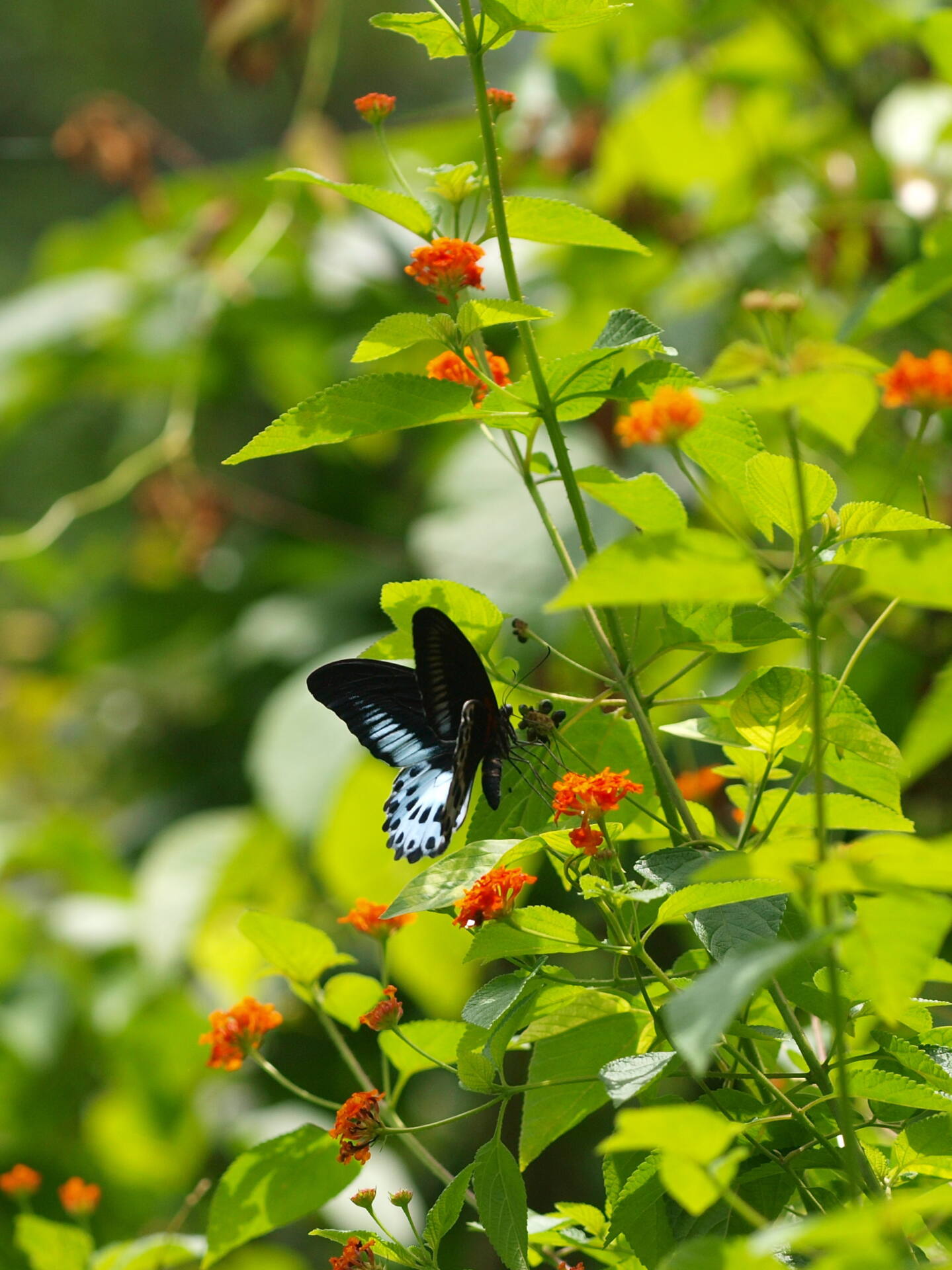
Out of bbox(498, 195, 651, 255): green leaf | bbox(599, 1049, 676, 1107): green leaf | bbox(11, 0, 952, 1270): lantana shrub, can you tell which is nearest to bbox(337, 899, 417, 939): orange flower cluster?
bbox(11, 0, 952, 1270): lantana shrub

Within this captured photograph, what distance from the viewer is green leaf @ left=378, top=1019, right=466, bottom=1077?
40 cm

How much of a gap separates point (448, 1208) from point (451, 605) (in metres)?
0.18

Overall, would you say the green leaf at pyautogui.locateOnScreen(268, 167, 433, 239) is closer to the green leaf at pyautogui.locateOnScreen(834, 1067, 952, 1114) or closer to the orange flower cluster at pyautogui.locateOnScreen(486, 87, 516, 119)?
the orange flower cluster at pyautogui.locateOnScreen(486, 87, 516, 119)

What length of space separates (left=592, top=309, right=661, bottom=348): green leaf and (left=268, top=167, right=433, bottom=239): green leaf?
0.07m

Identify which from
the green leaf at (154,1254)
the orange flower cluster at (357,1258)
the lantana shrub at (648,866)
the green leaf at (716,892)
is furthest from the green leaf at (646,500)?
the green leaf at (154,1254)

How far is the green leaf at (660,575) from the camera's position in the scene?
0.23m

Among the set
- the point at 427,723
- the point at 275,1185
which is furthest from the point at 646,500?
the point at 275,1185

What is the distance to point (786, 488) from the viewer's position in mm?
320

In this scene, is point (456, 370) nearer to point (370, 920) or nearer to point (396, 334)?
point (396, 334)

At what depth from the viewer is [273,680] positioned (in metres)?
1.47

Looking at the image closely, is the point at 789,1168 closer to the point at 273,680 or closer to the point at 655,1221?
the point at 655,1221

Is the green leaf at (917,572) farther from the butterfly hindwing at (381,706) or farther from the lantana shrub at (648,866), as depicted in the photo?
the butterfly hindwing at (381,706)

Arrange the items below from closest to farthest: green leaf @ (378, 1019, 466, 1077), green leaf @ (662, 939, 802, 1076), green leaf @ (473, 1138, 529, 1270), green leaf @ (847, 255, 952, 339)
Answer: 1. green leaf @ (662, 939, 802, 1076)
2. green leaf @ (473, 1138, 529, 1270)
3. green leaf @ (378, 1019, 466, 1077)
4. green leaf @ (847, 255, 952, 339)

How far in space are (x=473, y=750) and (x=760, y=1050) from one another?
0.14 metres
